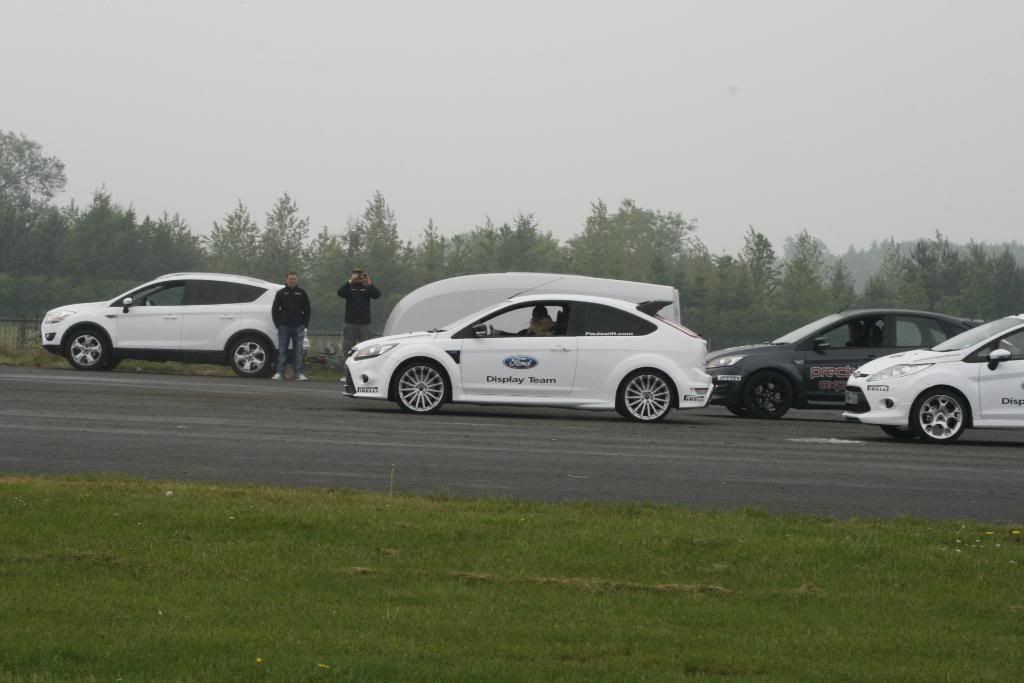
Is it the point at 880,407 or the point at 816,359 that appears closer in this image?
the point at 880,407

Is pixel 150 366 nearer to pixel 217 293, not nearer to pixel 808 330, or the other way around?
pixel 217 293

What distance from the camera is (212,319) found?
1130 inches

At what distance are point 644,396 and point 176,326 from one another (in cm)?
1156

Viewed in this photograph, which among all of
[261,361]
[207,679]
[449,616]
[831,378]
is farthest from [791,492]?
[261,361]

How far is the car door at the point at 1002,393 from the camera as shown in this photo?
1834 centimetres

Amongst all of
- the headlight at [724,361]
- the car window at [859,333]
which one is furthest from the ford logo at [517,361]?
the car window at [859,333]

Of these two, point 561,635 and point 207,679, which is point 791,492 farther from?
point 207,679

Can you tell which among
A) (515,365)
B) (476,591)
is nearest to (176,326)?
(515,365)

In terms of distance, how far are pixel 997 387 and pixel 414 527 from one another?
10852 mm

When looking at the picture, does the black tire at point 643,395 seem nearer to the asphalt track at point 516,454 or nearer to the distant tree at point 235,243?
the asphalt track at point 516,454

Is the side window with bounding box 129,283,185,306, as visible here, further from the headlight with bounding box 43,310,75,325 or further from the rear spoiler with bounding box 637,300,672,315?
the rear spoiler with bounding box 637,300,672,315

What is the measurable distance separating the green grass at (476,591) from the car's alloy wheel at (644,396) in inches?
368

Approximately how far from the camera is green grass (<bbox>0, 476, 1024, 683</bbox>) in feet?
21.3

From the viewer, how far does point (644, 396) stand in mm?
20172
